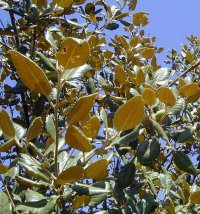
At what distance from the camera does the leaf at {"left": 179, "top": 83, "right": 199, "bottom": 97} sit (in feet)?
5.13

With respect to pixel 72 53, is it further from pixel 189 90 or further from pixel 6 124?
pixel 189 90

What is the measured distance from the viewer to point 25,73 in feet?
3.71

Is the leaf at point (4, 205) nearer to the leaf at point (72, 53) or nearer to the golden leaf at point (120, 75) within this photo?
the leaf at point (72, 53)

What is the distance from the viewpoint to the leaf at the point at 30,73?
1108mm

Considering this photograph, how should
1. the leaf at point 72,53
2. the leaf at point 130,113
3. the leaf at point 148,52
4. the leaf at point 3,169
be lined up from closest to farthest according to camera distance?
the leaf at point 72,53 < the leaf at point 130,113 < the leaf at point 3,169 < the leaf at point 148,52

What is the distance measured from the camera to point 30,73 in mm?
1129

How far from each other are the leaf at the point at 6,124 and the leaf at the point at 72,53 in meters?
0.25

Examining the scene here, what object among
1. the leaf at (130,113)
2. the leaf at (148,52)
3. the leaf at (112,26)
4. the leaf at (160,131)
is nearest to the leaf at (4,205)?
the leaf at (130,113)

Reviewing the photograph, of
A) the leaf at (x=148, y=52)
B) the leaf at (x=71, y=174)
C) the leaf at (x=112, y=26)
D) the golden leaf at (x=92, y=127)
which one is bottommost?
the leaf at (x=71, y=174)

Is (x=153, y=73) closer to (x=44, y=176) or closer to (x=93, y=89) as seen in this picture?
(x=93, y=89)

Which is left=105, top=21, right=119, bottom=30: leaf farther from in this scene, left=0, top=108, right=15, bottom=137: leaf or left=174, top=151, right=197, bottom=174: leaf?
left=0, top=108, right=15, bottom=137: leaf

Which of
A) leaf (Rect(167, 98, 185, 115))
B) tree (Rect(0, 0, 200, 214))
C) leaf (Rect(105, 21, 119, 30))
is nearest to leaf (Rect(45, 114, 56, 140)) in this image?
tree (Rect(0, 0, 200, 214))

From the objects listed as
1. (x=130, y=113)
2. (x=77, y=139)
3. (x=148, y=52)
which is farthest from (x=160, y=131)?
(x=148, y=52)

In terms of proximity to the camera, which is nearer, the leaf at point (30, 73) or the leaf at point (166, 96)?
the leaf at point (30, 73)
